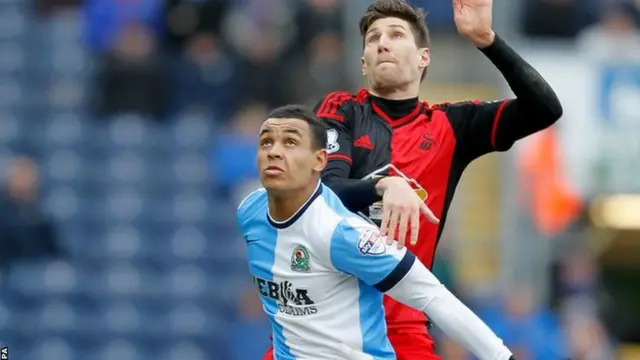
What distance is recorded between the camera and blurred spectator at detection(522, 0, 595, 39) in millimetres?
15883

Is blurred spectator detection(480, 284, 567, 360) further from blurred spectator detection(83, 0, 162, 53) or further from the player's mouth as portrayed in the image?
the player's mouth

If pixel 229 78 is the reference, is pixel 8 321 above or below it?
below

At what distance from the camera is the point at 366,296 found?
6.20 metres

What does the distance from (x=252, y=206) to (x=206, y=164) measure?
8.75 meters

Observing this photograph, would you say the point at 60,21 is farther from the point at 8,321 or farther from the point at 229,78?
the point at 8,321

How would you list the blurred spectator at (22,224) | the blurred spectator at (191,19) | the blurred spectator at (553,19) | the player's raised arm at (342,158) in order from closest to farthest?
the player's raised arm at (342,158) → the blurred spectator at (22,224) → the blurred spectator at (191,19) → the blurred spectator at (553,19)

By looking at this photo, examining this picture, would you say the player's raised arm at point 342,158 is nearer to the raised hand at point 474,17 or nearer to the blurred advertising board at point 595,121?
the raised hand at point 474,17

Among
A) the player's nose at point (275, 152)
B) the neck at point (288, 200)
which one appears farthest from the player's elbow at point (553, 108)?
the player's nose at point (275, 152)

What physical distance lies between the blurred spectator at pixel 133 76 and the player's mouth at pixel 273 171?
347 inches

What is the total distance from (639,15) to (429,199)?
10.3 metres

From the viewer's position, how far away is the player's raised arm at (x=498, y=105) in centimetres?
640

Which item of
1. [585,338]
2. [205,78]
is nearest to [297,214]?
[585,338]

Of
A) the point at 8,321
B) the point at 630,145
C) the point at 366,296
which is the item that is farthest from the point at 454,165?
the point at 630,145

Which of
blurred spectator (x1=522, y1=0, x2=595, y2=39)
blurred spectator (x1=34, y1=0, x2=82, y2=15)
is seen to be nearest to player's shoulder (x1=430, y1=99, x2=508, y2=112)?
blurred spectator (x1=522, y1=0, x2=595, y2=39)
